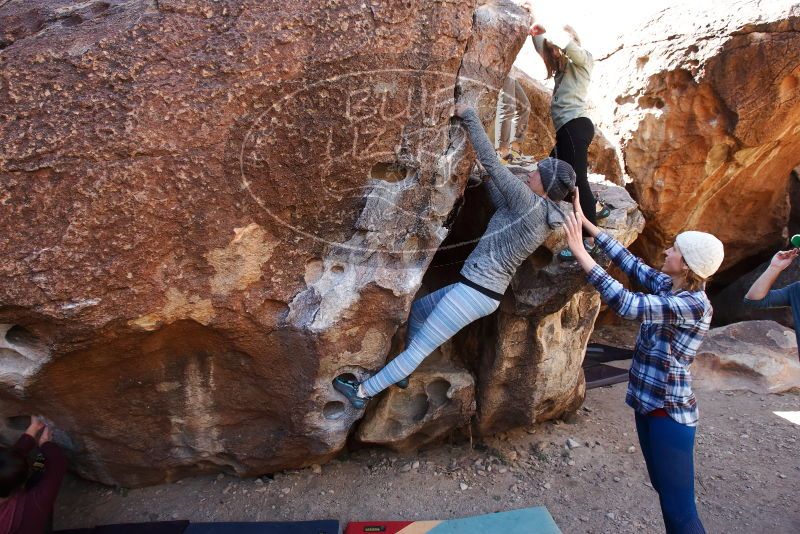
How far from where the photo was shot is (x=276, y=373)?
2.60 m

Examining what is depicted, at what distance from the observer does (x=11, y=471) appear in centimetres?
211

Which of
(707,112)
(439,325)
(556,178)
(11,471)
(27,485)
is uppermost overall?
(707,112)

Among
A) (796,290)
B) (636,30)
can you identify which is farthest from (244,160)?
(636,30)

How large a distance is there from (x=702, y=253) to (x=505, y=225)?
2.76 feet

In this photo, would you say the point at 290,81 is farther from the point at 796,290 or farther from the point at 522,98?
the point at 796,290

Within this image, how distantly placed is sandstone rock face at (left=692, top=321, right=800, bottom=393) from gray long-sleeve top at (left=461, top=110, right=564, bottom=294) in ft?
8.47

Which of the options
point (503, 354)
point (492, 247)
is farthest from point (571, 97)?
point (503, 354)

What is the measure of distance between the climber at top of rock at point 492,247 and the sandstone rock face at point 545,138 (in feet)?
4.25

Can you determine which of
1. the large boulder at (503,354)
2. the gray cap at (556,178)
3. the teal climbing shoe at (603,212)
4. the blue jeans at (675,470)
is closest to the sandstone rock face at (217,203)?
the gray cap at (556,178)

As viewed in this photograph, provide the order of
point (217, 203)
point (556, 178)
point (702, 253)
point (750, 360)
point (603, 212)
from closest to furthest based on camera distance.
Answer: point (702, 253) → point (217, 203) → point (556, 178) → point (603, 212) → point (750, 360)

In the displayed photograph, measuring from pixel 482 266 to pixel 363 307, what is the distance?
0.57m

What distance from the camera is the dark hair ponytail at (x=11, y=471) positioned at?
6.91 feet

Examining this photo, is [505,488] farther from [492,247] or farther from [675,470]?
[492,247]

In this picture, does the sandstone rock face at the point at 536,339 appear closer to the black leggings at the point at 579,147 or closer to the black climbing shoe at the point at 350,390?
the black leggings at the point at 579,147
